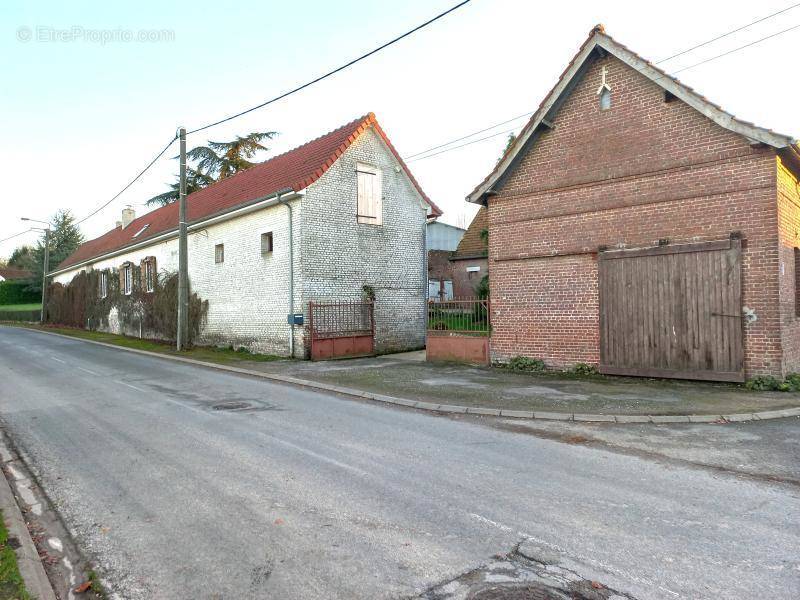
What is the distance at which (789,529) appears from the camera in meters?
4.01

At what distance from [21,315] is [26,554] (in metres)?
55.1

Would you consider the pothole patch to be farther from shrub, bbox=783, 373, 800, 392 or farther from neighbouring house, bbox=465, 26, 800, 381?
shrub, bbox=783, 373, 800, 392

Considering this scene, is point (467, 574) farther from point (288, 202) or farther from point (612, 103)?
point (288, 202)

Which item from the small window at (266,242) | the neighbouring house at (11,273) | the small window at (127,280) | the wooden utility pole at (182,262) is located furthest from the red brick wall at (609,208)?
the neighbouring house at (11,273)

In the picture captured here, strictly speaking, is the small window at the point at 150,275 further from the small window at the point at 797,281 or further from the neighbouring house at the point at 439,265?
the small window at the point at 797,281

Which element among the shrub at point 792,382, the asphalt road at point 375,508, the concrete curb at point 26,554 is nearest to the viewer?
the concrete curb at point 26,554

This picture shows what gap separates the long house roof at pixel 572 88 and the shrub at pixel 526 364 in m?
4.14

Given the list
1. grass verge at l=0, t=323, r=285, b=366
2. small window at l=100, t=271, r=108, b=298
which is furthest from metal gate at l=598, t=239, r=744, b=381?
small window at l=100, t=271, r=108, b=298

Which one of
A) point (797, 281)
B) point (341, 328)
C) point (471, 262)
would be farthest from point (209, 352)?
point (797, 281)

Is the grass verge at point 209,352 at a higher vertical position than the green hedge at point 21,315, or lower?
lower

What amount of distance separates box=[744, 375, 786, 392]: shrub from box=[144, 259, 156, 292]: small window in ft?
76.3

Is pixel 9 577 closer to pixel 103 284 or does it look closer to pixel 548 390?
pixel 548 390

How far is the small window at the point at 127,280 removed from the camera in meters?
28.2


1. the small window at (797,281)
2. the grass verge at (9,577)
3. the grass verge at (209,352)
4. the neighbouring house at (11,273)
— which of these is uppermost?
the neighbouring house at (11,273)
